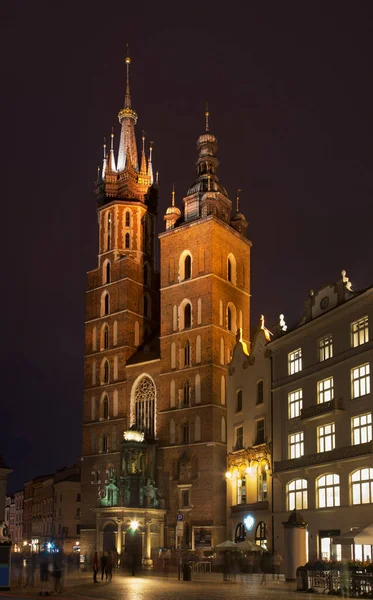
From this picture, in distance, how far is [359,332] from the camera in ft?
145

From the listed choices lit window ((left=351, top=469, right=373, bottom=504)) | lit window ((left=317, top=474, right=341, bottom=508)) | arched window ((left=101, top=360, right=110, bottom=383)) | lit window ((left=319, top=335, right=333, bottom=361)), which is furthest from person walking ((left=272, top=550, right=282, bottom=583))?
arched window ((left=101, top=360, right=110, bottom=383))

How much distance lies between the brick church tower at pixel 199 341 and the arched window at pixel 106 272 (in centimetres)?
698

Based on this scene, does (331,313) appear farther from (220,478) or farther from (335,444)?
(220,478)

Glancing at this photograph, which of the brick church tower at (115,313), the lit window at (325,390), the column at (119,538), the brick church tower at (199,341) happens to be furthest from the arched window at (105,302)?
the lit window at (325,390)

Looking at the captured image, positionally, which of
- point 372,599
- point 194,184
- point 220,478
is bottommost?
point 372,599

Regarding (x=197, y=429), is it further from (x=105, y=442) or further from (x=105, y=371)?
(x=105, y=371)

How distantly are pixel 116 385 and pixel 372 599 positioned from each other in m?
51.4

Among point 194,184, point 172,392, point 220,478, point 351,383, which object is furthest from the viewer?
point 194,184

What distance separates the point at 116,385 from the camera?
79.4 metres

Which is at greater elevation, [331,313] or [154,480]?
[331,313]

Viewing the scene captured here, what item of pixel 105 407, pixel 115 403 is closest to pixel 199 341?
pixel 115 403

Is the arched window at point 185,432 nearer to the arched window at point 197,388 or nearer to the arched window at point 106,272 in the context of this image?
the arched window at point 197,388

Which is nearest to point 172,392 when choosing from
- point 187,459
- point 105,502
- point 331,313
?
point 187,459

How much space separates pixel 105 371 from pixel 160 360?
270 inches
